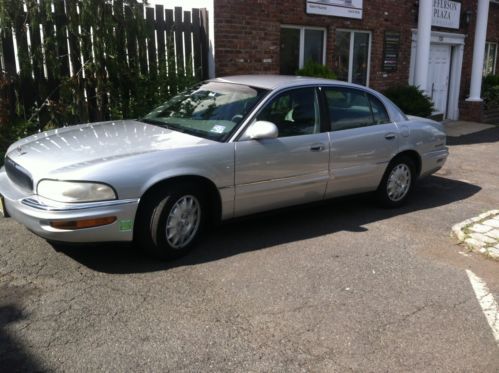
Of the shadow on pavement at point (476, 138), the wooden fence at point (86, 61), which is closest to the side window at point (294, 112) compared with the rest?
the wooden fence at point (86, 61)

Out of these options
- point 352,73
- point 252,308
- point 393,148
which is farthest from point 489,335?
point 352,73

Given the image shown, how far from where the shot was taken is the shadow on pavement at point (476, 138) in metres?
12.0

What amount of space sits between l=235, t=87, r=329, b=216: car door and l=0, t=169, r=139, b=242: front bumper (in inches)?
42.7

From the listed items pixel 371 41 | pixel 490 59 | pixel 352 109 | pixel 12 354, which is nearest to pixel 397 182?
pixel 352 109

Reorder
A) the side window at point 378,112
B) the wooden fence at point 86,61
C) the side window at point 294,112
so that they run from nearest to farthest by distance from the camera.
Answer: the side window at point 294,112, the side window at point 378,112, the wooden fence at point 86,61

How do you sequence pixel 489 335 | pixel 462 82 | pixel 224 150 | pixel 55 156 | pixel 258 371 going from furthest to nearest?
pixel 462 82, pixel 224 150, pixel 55 156, pixel 489 335, pixel 258 371

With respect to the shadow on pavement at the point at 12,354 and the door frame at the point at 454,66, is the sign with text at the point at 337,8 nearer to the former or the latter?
the door frame at the point at 454,66

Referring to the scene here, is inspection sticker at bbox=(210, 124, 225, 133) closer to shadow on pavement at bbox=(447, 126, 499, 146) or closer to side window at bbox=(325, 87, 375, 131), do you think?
side window at bbox=(325, 87, 375, 131)

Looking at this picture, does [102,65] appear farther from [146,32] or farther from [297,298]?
[297,298]

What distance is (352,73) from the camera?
12094 millimetres

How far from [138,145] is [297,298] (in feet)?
5.91

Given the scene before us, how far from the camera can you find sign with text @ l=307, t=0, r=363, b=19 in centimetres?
1048

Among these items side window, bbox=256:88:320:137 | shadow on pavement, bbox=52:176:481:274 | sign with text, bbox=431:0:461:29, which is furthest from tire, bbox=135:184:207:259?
sign with text, bbox=431:0:461:29

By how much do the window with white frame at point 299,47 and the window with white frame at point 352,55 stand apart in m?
0.47
